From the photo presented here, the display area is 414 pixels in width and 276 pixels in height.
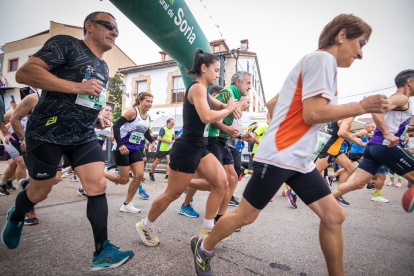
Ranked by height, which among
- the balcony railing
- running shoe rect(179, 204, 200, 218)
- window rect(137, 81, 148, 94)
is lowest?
running shoe rect(179, 204, 200, 218)

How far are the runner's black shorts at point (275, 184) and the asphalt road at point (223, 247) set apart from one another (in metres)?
0.83

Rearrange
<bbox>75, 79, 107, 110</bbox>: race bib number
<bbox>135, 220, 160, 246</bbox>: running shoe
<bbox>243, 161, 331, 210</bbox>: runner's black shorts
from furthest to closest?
1. <bbox>135, 220, 160, 246</bbox>: running shoe
2. <bbox>75, 79, 107, 110</bbox>: race bib number
3. <bbox>243, 161, 331, 210</bbox>: runner's black shorts

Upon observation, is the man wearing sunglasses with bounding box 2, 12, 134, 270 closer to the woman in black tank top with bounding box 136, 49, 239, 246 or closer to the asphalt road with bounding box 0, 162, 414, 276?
the asphalt road with bounding box 0, 162, 414, 276

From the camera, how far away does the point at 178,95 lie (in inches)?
755

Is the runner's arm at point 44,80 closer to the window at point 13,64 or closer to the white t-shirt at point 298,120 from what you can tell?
the white t-shirt at point 298,120

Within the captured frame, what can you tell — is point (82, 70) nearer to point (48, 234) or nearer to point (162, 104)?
point (48, 234)

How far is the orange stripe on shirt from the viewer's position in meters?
1.46

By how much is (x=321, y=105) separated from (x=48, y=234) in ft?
10.1

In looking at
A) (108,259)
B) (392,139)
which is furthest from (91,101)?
(392,139)

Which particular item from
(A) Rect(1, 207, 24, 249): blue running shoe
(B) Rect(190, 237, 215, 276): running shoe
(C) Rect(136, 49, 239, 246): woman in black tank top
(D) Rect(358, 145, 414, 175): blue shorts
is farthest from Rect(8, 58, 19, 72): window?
(D) Rect(358, 145, 414, 175): blue shorts

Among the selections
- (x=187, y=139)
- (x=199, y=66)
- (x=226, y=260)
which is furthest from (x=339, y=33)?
(x=226, y=260)

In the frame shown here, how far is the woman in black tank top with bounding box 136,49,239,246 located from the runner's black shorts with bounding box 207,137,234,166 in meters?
0.60

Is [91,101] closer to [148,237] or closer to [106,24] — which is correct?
[106,24]

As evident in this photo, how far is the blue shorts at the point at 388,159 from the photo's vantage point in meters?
2.75
